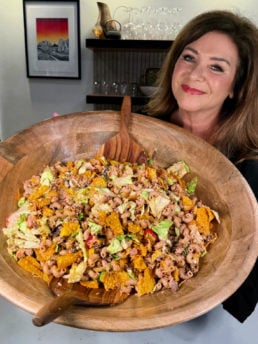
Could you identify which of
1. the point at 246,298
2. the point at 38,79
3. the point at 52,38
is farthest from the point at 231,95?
the point at 38,79

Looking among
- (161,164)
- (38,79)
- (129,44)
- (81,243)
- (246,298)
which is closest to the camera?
(81,243)

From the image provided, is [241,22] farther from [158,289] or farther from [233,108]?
[158,289]

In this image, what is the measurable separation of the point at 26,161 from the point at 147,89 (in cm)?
201

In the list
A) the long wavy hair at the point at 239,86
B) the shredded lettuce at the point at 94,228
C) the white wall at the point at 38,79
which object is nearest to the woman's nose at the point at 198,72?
the long wavy hair at the point at 239,86

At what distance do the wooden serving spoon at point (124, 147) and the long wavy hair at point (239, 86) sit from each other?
1.19ft

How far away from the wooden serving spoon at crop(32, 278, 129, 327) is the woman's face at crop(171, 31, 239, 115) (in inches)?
28.2

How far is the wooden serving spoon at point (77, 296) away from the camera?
25.0 inches

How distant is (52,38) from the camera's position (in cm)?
311

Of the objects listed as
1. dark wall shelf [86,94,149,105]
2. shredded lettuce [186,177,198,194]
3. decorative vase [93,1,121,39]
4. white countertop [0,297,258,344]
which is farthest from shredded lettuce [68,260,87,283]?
decorative vase [93,1,121,39]

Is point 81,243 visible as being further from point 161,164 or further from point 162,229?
point 161,164

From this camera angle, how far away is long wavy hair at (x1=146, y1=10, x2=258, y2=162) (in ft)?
4.00

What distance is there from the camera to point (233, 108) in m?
1.35

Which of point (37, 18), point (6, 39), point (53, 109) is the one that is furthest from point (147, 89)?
point (6, 39)

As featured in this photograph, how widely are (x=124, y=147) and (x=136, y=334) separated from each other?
57 cm
